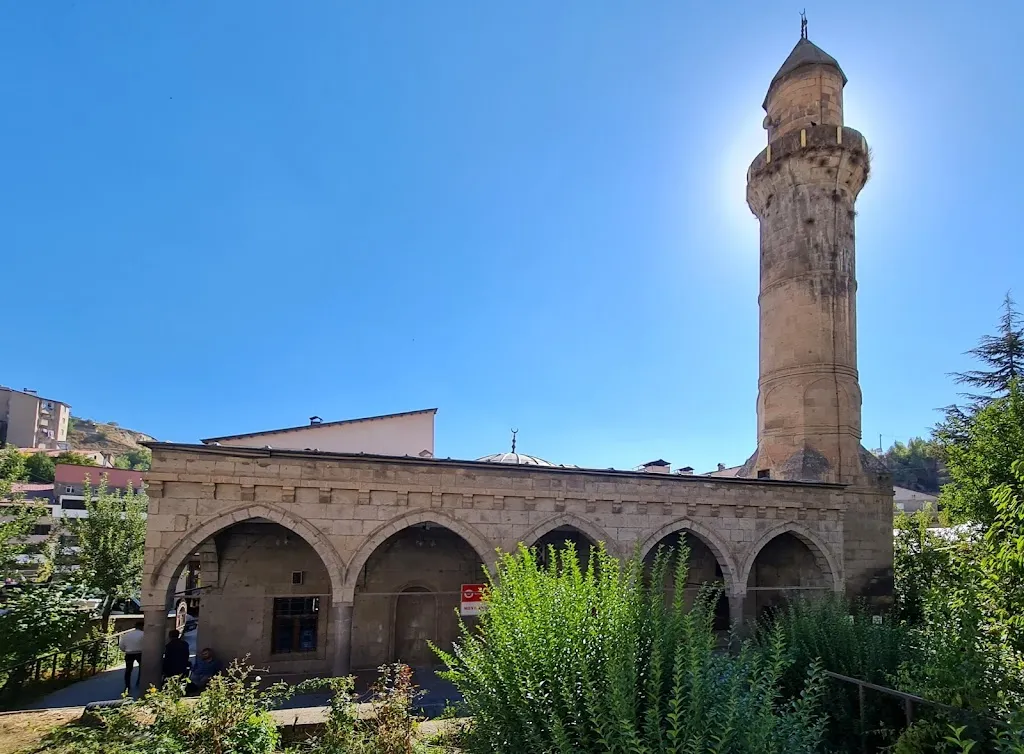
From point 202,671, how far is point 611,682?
914cm

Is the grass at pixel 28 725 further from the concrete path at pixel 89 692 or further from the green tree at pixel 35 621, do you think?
the green tree at pixel 35 621

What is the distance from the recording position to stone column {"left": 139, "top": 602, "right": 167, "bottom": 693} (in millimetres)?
8961

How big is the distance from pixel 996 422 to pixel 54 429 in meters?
123

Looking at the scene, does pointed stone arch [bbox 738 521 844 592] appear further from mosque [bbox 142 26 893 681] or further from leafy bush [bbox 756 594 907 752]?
leafy bush [bbox 756 594 907 752]

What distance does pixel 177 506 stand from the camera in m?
9.37

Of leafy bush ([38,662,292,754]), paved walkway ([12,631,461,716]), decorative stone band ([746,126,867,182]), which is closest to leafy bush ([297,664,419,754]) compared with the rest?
leafy bush ([38,662,292,754])

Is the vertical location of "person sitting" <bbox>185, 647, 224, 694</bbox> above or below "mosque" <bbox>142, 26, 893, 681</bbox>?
below

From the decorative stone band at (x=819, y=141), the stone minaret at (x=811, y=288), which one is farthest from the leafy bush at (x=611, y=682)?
the decorative stone band at (x=819, y=141)

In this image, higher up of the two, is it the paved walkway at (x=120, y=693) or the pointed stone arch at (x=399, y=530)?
the pointed stone arch at (x=399, y=530)

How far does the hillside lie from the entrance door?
149 m

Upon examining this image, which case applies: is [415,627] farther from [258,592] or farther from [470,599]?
[258,592]

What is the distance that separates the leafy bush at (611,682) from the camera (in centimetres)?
360

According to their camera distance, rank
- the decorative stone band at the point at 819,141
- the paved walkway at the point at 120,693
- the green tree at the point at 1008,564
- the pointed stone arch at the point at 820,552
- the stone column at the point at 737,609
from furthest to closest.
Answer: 1. the decorative stone band at the point at 819,141
2. the pointed stone arch at the point at 820,552
3. the stone column at the point at 737,609
4. the paved walkway at the point at 120,693
5. the green tree at the point at 1008,564

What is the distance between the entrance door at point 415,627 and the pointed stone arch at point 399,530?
7.54 ft
